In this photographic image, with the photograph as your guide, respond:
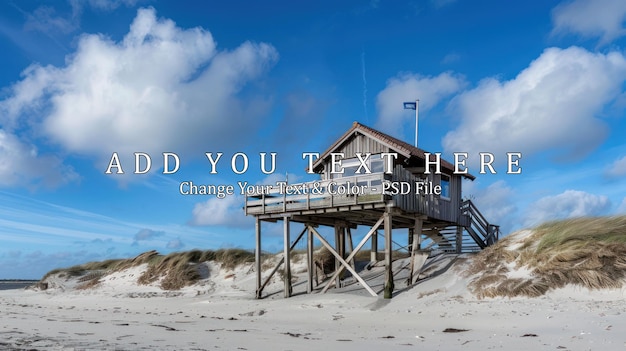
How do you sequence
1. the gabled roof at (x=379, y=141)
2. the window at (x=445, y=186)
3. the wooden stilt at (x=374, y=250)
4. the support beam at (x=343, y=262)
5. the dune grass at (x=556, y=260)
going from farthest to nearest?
the wooden stilt at (x=374, y=250) → the window at (x=445, y=186) → the gabled roof at (x=379, y=141) → the support beam at (x=343, y=262) → the dune grass at (x=556, y=260)

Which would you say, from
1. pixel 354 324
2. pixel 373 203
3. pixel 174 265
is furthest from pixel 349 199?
pixel 174 265

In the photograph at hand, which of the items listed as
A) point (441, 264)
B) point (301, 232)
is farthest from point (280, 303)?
point (441, 264)

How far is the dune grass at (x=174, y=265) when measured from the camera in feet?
92.9

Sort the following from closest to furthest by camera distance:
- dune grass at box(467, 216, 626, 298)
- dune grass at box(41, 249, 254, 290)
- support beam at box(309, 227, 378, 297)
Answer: dune grass at box(467, 216, 626, 298) → support beam at box(309, 227, 378, 297) → dune grass at box(41, 249, 254, 290)

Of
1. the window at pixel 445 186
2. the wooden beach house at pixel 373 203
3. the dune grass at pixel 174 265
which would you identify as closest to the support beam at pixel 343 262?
the wooden beach house at pixel 373 203

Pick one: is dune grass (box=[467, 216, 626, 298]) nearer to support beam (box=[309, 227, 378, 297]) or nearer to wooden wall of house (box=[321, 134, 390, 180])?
support beam (box=[309, 227, 378, 297])

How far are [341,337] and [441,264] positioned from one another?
38.2 feet

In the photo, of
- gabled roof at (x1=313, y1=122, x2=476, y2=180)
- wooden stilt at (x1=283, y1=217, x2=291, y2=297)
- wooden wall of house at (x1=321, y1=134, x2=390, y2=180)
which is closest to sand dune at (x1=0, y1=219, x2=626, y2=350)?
wooden stilt at (x1=283, y1=217, x2=291, y2=297)

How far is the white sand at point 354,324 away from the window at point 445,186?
3062mm

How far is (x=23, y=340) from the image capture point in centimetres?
1027

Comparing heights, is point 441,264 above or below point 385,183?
below

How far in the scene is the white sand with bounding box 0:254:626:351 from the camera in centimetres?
1032

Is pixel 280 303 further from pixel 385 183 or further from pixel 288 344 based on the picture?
pixel 288 344

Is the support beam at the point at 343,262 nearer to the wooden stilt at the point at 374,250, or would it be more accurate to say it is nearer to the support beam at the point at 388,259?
the support beam at the point at 388,259
